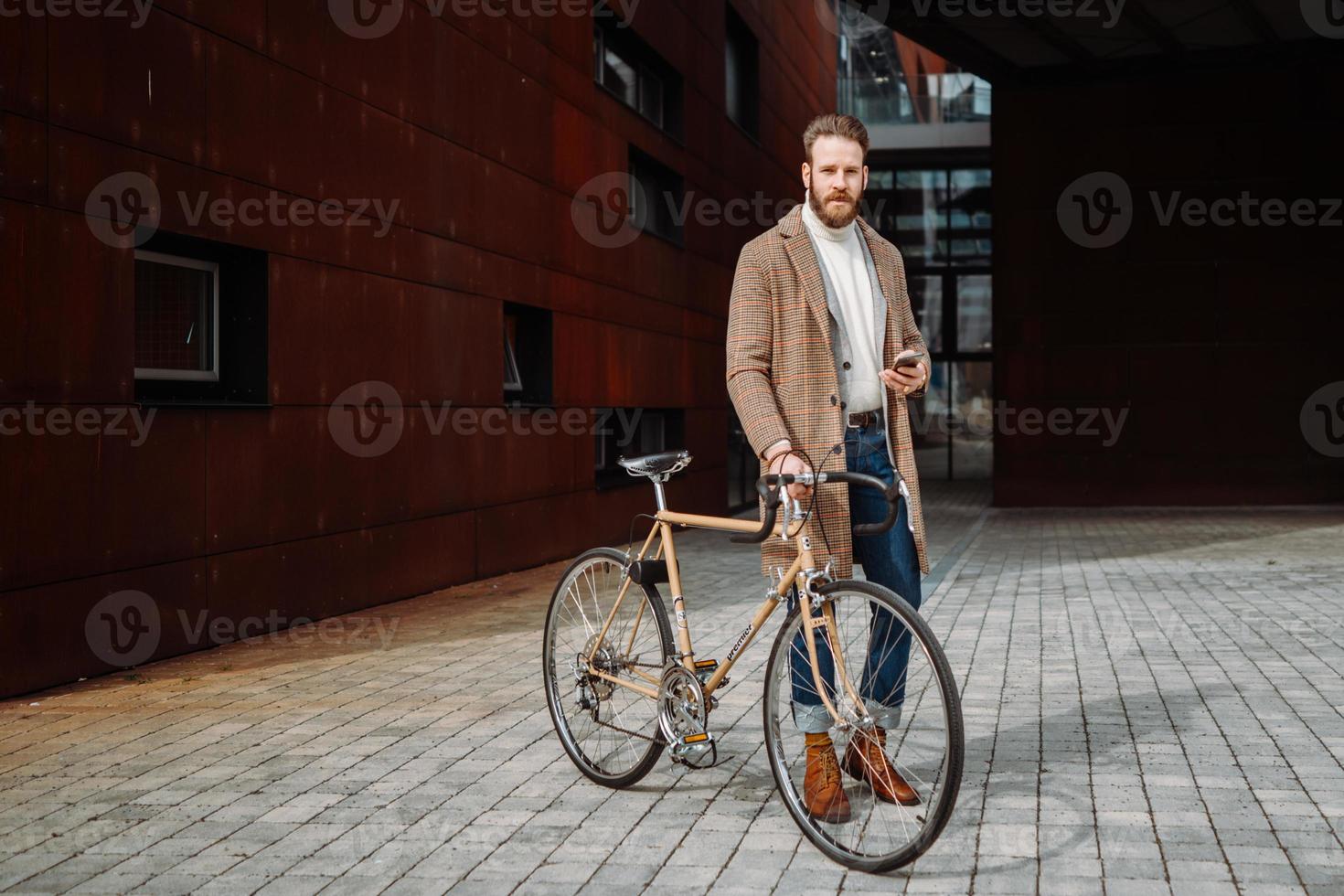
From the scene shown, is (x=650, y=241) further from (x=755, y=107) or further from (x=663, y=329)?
(x=755, y=107)

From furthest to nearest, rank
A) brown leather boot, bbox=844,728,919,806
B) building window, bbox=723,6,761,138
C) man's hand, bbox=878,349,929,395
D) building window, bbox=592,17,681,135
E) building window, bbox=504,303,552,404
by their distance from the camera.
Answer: building window, bbox=723,6,761,138 < building window, bbox=592,17,681,135 < building window, bbox=504,303,552,404 < man's hand, bbox=878,349,929,395 < brown leather boot, bbox=844,728,919,806

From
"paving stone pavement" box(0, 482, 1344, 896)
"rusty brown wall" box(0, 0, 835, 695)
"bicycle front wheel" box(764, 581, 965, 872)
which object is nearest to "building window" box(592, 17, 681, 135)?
"rusty brown wall" box(0, 0, 835, 695)

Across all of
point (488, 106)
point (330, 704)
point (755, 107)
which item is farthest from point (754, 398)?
point (755, 107)

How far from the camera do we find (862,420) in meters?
4.25

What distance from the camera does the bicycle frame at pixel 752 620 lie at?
3.79 m

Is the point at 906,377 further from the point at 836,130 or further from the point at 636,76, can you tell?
the point at 636,76

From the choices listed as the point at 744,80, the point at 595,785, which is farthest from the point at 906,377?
the point at 744,80

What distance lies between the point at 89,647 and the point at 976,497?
1874cm

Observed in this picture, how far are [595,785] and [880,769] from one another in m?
1.19

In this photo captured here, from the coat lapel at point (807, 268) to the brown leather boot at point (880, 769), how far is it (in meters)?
1.20

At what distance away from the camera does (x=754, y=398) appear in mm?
4176

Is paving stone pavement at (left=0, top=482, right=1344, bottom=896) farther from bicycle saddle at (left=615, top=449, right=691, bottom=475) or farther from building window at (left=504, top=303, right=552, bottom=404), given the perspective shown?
building window at (left=504, top=303, right=552, bottom=404)

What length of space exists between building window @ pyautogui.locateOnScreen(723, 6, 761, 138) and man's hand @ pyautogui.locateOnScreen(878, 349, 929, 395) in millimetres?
16484

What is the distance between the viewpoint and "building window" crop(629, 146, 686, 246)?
51.2 feet
